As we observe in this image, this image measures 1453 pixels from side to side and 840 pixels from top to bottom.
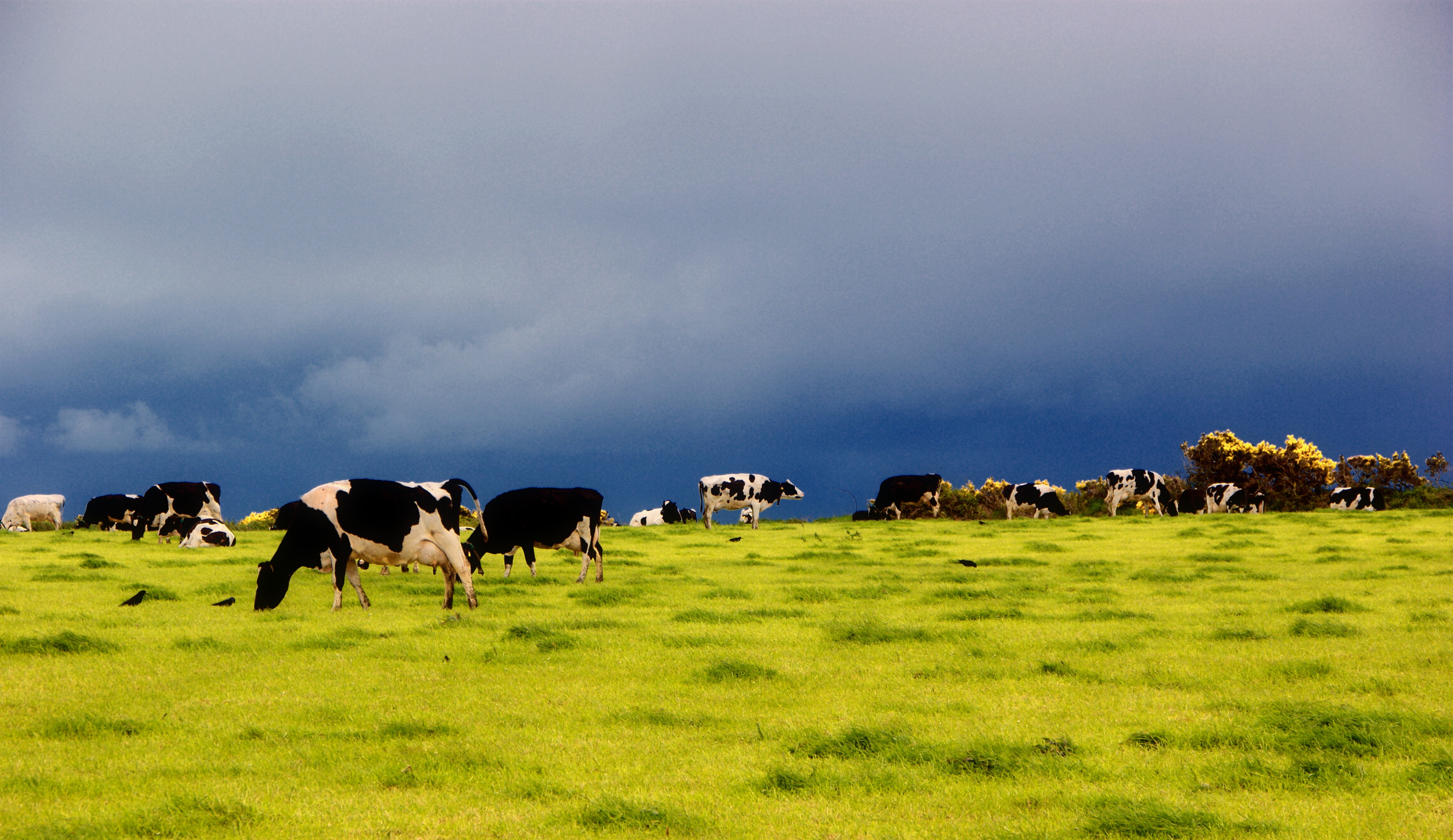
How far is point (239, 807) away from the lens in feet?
21.7

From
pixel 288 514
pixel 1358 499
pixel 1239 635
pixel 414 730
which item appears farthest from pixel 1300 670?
pixel 1358 499

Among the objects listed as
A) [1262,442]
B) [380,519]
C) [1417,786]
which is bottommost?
[1417,786]

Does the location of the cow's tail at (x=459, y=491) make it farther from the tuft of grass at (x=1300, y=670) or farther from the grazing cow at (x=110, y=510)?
the grazing cow at (x=110, y=510)

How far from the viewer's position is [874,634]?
1290cm

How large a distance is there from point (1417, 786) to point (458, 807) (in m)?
6.98

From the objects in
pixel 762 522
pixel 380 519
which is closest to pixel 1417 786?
pixel 380 519

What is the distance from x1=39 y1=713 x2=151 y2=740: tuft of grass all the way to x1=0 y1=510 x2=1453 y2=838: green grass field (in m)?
0.03

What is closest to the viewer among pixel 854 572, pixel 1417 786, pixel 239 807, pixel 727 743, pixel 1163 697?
pixel 239 807

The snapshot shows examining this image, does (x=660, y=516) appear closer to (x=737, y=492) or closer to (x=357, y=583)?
(x=737, y=492)

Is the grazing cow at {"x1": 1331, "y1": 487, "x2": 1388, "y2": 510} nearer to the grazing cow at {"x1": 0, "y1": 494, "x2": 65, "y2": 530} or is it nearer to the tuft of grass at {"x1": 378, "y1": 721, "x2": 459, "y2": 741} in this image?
the grazing cow at {"x1": 0, "y1": 494, "x2": 65, "y2": 530}

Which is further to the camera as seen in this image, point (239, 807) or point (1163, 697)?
point (1163, 697)

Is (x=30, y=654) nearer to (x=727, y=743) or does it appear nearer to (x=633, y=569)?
(x=727, y=743)

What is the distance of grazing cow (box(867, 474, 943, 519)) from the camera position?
4425 centimetres

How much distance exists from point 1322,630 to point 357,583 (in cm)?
1408
